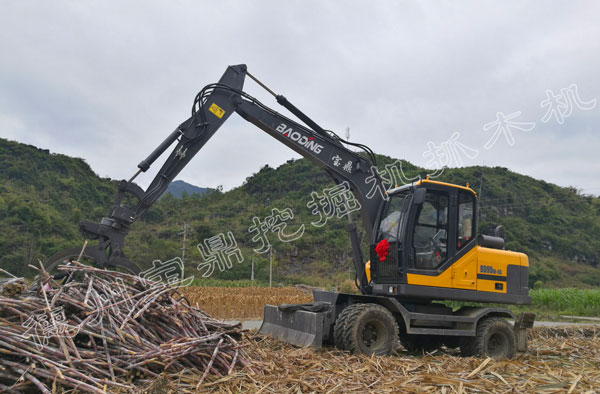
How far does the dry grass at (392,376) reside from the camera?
4.81m

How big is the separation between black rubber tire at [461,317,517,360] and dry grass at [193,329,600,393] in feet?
3.58

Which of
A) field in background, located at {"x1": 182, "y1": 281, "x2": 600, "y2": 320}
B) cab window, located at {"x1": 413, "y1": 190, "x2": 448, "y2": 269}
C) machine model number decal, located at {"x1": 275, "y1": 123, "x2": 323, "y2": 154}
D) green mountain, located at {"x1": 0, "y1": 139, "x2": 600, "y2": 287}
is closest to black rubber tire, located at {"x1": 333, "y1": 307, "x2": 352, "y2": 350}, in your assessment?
cab window, located at {"x1": 413, "y1": 190, "x2": 448, "y2": 269}

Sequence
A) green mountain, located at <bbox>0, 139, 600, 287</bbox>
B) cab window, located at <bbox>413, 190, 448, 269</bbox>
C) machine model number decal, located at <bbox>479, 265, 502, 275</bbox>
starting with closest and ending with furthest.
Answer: cab window, located at <bbox>413, 190, 448, 269</bbox> → machine model number decal, located at <bbox>479, 265, 502, 275</bbox> → green mountain, located at <bbox>0, 139, 600, 287</bbox>

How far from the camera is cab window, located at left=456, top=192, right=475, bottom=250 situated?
8.23 meters

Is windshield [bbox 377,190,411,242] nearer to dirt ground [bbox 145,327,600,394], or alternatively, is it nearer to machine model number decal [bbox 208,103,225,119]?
dirt ground [bbox 145,327,600,394]

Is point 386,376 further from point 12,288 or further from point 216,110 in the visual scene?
point 216,110

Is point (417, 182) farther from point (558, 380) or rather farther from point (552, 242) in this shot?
point (552, 242)

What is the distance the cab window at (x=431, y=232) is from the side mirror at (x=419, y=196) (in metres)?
0.26

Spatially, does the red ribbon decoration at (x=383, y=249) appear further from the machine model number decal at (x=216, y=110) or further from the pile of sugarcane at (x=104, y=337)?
the machine model number decal at (x=216, y=110)

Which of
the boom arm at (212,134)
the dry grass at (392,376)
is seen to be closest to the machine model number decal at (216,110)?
the boom arm at (212,134)

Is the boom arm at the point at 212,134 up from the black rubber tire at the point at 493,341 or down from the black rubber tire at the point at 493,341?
up

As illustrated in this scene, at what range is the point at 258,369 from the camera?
5430mm

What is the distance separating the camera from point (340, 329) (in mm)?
7258

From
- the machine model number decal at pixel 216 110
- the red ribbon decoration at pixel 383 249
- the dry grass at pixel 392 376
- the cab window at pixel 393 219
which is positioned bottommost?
the dry grass at pixel 392 376
